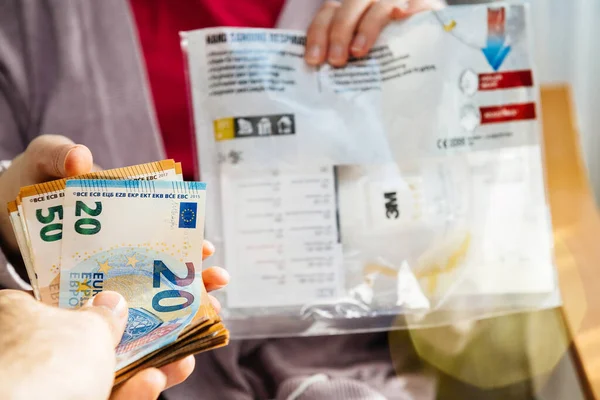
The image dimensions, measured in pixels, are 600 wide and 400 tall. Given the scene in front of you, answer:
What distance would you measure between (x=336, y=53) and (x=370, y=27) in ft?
0.18

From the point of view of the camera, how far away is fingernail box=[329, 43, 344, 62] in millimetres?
694

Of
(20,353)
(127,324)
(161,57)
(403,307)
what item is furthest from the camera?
(161,57)

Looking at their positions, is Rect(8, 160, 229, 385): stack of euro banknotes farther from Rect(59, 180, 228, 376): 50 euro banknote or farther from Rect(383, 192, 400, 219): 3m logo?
Rect(383, 192, 400, 219): 3m logo

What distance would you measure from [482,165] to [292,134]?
25cm

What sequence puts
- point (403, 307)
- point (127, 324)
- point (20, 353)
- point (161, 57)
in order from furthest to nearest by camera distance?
point (161, 57), point (403, 307), point (127, 324), point (20, 353)

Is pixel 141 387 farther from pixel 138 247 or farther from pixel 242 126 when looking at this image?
pixel 242 126

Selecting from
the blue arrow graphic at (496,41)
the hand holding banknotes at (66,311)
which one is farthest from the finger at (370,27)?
the hand holding banknotes at (66,311)

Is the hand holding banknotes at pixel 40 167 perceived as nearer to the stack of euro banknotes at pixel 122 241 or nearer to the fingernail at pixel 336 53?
the stack of euro banknotes at pixel 122 241

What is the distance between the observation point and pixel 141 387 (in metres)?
0.44

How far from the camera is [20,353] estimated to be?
13.6 inches

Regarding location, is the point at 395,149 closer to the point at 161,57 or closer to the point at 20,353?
the point at 161,57

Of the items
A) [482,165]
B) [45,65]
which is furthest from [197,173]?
[482,165]

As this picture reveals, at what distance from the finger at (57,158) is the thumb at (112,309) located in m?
0.12

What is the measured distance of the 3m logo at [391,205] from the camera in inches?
27.6
